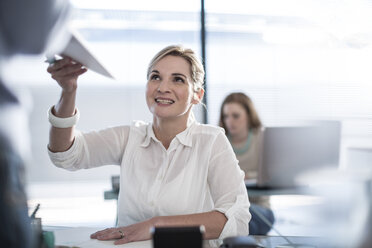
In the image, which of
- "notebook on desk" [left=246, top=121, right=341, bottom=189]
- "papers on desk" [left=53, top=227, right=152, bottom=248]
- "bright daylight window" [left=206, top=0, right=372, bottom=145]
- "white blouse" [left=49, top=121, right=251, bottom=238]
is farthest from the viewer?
"bright daylight window" [left=206, top=0, right=372, bottom=145]

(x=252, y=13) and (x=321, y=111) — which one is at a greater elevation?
(x=252, y=13)

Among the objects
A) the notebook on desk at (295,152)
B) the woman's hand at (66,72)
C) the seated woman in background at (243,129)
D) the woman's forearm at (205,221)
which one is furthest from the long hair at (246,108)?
the woman's hand at (66,72)

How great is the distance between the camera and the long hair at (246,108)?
366 centimetres

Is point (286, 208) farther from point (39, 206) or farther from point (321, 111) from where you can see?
point (39, 206)

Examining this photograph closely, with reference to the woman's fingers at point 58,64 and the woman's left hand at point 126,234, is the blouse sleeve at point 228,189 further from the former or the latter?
the woman's fingers at point 58,64

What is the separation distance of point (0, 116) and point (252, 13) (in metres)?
4.72

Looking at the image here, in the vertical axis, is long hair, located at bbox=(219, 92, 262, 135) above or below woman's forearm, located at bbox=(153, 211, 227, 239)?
above

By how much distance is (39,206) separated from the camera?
924mm

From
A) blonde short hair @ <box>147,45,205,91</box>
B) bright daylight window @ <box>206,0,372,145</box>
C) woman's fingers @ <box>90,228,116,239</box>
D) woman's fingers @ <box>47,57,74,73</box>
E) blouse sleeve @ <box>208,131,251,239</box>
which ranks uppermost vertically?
bright daylight window @ <box>206,0,372,145</box>

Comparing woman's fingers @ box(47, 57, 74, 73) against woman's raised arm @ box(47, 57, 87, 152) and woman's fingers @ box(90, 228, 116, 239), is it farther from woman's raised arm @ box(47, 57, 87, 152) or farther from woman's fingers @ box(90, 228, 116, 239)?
woman's fingers @ box(90, 228, 116, 239)

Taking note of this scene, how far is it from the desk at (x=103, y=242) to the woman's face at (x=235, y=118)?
2285mm

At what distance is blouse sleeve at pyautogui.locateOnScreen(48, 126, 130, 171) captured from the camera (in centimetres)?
156

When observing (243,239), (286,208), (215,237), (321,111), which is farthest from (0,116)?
(321,111)

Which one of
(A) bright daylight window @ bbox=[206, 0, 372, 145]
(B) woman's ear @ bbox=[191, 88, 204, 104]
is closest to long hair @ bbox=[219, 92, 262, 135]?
(A) bright daylight window @ bbox=[206, 0, 372, 145]
